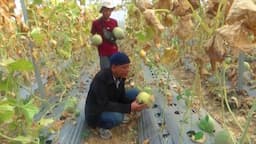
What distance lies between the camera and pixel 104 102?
2.69 m

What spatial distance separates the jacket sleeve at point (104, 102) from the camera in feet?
8.75

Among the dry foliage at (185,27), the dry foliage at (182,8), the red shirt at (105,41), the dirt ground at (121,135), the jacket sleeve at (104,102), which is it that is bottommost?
the dirt ground at (121,135)

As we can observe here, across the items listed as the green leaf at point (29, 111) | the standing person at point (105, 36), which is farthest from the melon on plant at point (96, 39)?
the green leaf at point (29, 111)

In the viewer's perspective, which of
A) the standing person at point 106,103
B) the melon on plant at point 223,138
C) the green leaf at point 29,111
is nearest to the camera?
the green leaf at point 29,111

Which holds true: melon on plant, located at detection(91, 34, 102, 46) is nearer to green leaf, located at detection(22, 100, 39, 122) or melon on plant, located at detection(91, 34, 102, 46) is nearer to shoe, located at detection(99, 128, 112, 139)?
shoe, located at detection(99, 128, 112, 139)

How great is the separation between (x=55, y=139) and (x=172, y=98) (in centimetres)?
121

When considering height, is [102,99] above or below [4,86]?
below

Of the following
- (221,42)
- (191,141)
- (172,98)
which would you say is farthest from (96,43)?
(221,42)

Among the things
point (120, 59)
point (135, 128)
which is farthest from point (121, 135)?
point (120, 59)

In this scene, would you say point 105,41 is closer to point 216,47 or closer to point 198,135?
point 198,135

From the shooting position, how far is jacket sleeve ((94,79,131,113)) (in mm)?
2666

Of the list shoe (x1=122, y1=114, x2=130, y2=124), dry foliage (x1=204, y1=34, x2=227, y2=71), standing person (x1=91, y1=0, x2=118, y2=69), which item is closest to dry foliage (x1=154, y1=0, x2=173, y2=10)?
dry foliage (x1=204, y1=34, x2=227, y2=71)

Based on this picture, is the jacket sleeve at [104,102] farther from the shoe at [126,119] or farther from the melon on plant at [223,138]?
the melon on plant at [223,138]

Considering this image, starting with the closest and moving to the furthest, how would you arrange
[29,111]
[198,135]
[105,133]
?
1. [29,111]
2. [198,135]
3. [105,133]
